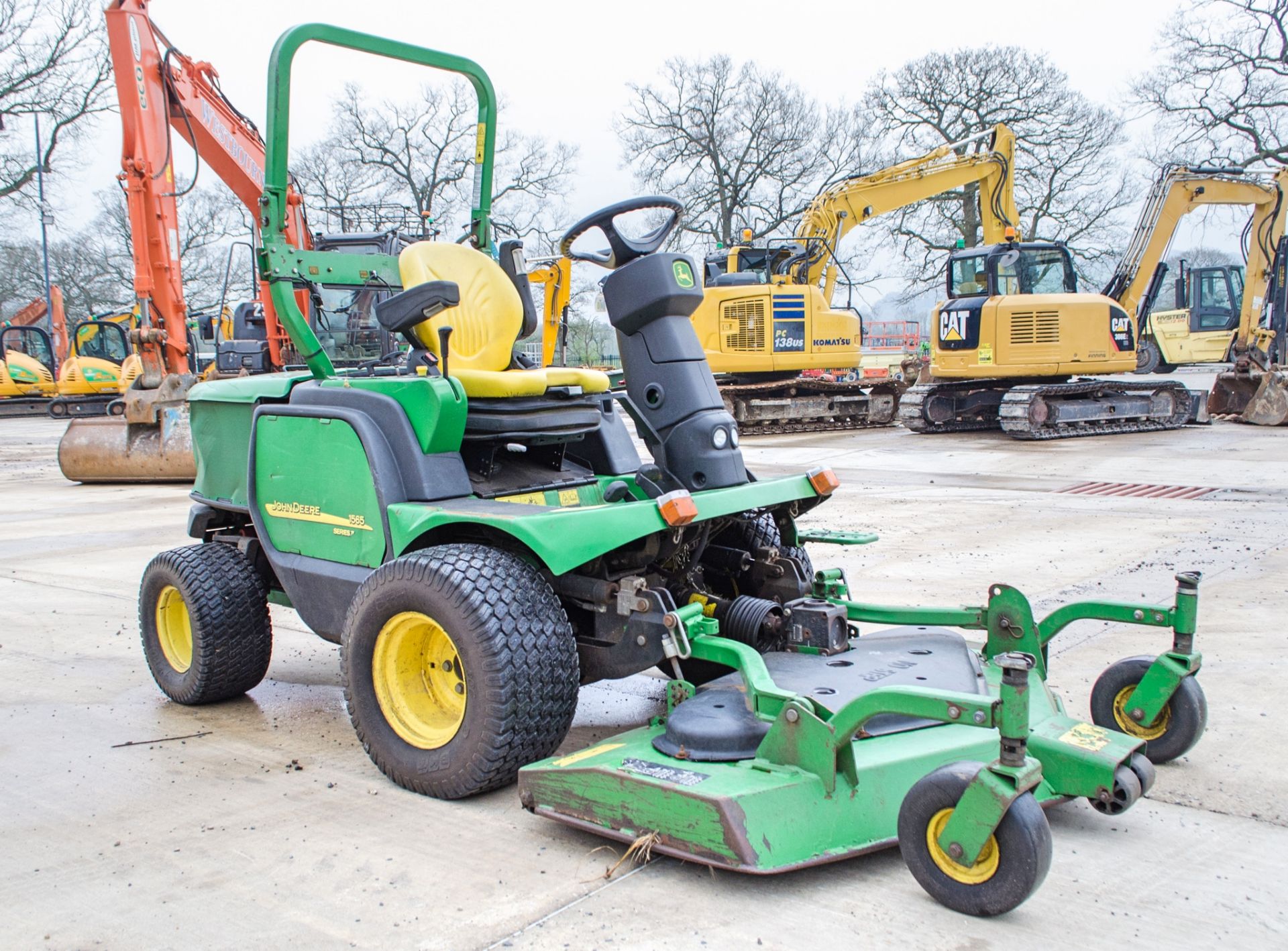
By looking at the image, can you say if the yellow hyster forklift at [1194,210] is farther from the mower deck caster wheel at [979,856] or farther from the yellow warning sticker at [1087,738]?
the mower deck caster wheel at [979,856]

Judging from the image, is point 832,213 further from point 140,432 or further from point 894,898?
point 894,898

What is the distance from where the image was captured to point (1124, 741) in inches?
107

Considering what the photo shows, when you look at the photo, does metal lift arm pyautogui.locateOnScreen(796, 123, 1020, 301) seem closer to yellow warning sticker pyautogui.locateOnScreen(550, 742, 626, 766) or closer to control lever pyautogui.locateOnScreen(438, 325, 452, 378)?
control lever pyautogui.locateOnScreen(438, 325, 452, 378)

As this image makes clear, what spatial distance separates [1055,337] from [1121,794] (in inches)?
506

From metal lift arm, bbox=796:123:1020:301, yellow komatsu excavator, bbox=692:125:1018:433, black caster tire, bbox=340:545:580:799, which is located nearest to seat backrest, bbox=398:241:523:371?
black caster tire, bbox=340:545:580:799

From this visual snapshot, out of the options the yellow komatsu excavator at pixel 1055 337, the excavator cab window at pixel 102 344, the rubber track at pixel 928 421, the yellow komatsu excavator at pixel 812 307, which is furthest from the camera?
the excavator cab window at pixel 102 344

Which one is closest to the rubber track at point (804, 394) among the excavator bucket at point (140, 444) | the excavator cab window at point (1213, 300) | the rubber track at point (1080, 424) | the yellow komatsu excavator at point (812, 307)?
the yellow komatsu excavator at point (812, 307)

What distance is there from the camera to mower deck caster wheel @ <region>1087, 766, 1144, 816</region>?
8.30 feet

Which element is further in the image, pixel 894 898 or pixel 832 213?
pixel 832 213

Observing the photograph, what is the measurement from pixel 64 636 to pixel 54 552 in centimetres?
Result: 255

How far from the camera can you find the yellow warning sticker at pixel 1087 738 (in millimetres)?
2650

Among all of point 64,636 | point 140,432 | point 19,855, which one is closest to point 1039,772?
point 19,855

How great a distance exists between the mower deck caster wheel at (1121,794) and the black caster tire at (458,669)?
1.35 metres

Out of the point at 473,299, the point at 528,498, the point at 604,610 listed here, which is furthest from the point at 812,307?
the point at 604,610
